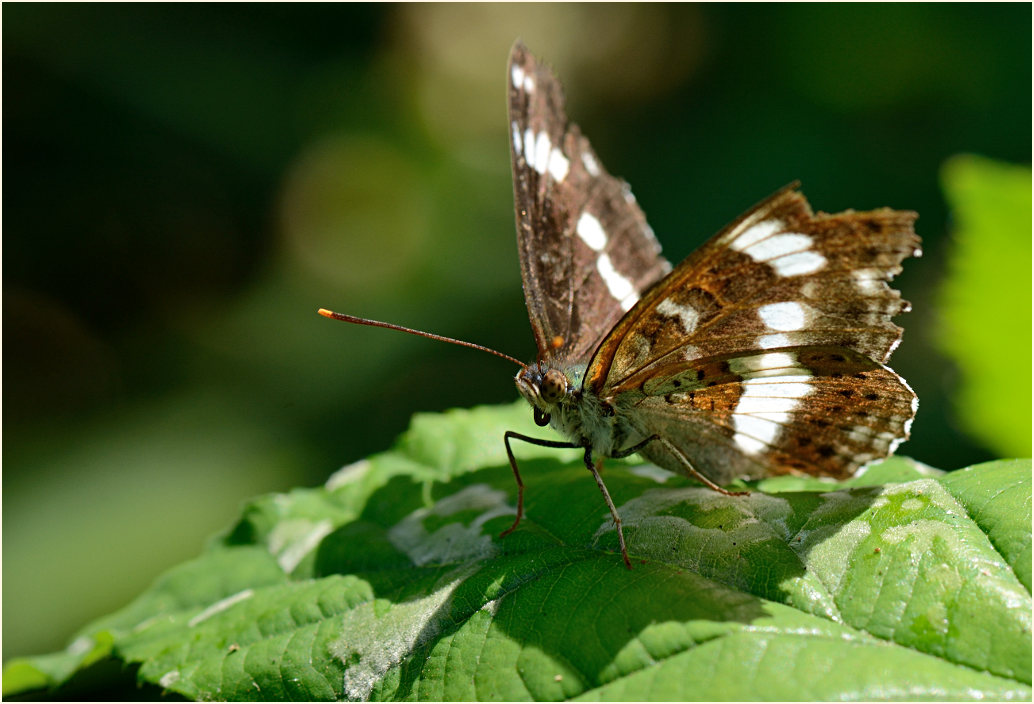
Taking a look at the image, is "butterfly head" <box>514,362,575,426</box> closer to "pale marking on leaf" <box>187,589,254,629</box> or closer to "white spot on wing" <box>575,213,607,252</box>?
"white spot on wing" <box>575,213,607,252</box>

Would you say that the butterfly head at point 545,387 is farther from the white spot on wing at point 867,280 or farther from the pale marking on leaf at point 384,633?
the white spot on wing at point 867,280

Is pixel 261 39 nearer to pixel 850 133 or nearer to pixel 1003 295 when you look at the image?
pixel 850 133

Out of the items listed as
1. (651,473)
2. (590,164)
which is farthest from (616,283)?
(651,473)

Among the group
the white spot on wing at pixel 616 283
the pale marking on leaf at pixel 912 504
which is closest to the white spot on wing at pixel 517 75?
the white spot on wing at pixel 616 283

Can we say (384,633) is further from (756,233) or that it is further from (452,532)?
(756,233)

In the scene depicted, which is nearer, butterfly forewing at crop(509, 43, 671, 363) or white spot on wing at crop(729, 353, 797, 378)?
white spot on wing at crop(729, 353, 797, 378)

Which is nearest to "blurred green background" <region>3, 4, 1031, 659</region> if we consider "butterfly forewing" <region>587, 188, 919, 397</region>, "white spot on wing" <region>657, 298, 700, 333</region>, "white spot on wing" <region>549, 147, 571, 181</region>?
"white spot on wing" <region>549, 147, 571, 181</region>
